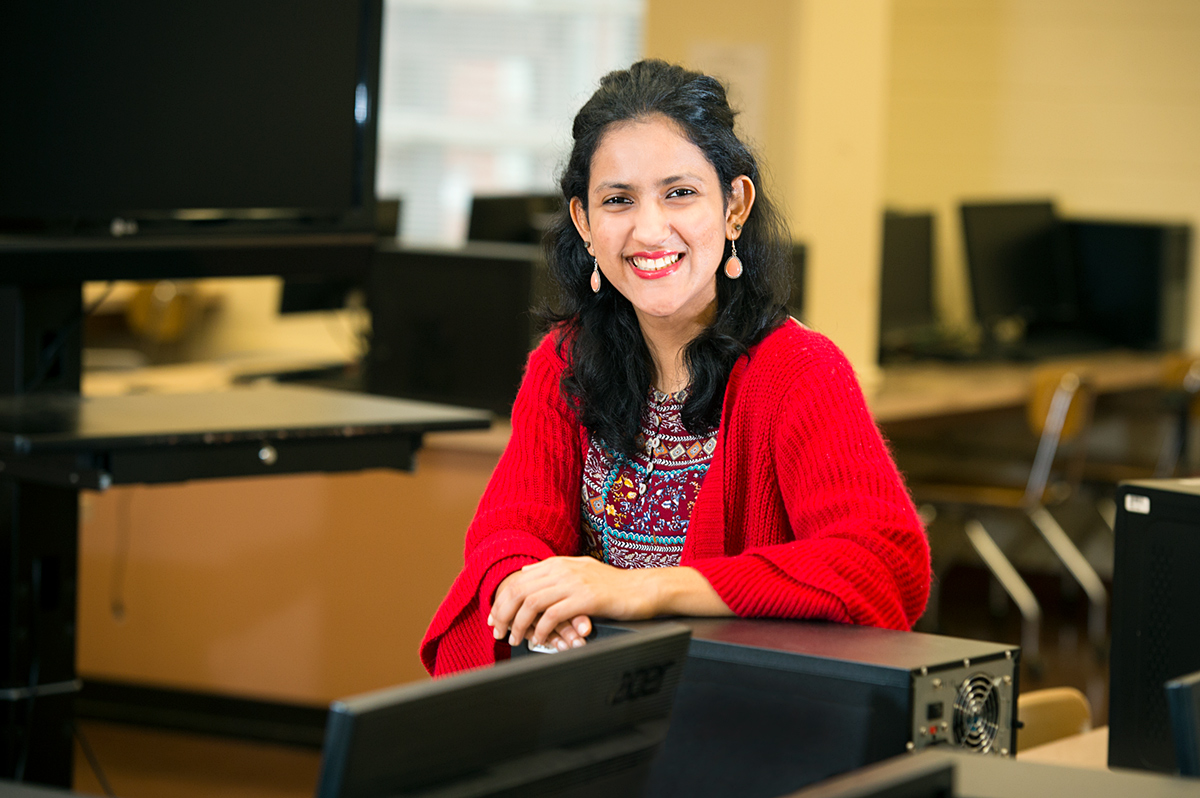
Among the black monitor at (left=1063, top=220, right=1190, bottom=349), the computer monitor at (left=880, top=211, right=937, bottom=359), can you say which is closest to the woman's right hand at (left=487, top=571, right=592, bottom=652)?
the computer monitor at (left=880, top=211, right=937, bottom=359)

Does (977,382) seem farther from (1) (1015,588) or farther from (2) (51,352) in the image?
(2) (51,352)

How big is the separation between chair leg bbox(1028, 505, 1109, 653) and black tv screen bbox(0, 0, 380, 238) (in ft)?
10.1

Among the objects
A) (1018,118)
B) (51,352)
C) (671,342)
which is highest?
(1018,118)

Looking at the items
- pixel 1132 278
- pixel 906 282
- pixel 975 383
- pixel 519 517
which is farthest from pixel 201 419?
pixel 1132 278

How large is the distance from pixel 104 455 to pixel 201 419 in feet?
0.61

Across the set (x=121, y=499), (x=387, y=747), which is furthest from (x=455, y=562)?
(x=387, y=747)

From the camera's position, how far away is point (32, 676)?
2244mm

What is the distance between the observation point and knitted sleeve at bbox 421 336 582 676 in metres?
1.56

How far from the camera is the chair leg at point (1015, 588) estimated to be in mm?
4566

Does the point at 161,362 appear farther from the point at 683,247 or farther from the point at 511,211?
the point at 683,247

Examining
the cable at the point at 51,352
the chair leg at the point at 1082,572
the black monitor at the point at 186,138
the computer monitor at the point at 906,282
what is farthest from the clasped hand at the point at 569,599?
the computer monitor at the point at 906,282

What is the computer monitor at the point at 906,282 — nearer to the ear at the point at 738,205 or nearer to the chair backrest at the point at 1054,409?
the chair backrest at the point at 1054,409

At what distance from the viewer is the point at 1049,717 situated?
1.94m

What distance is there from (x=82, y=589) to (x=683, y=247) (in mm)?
2500
